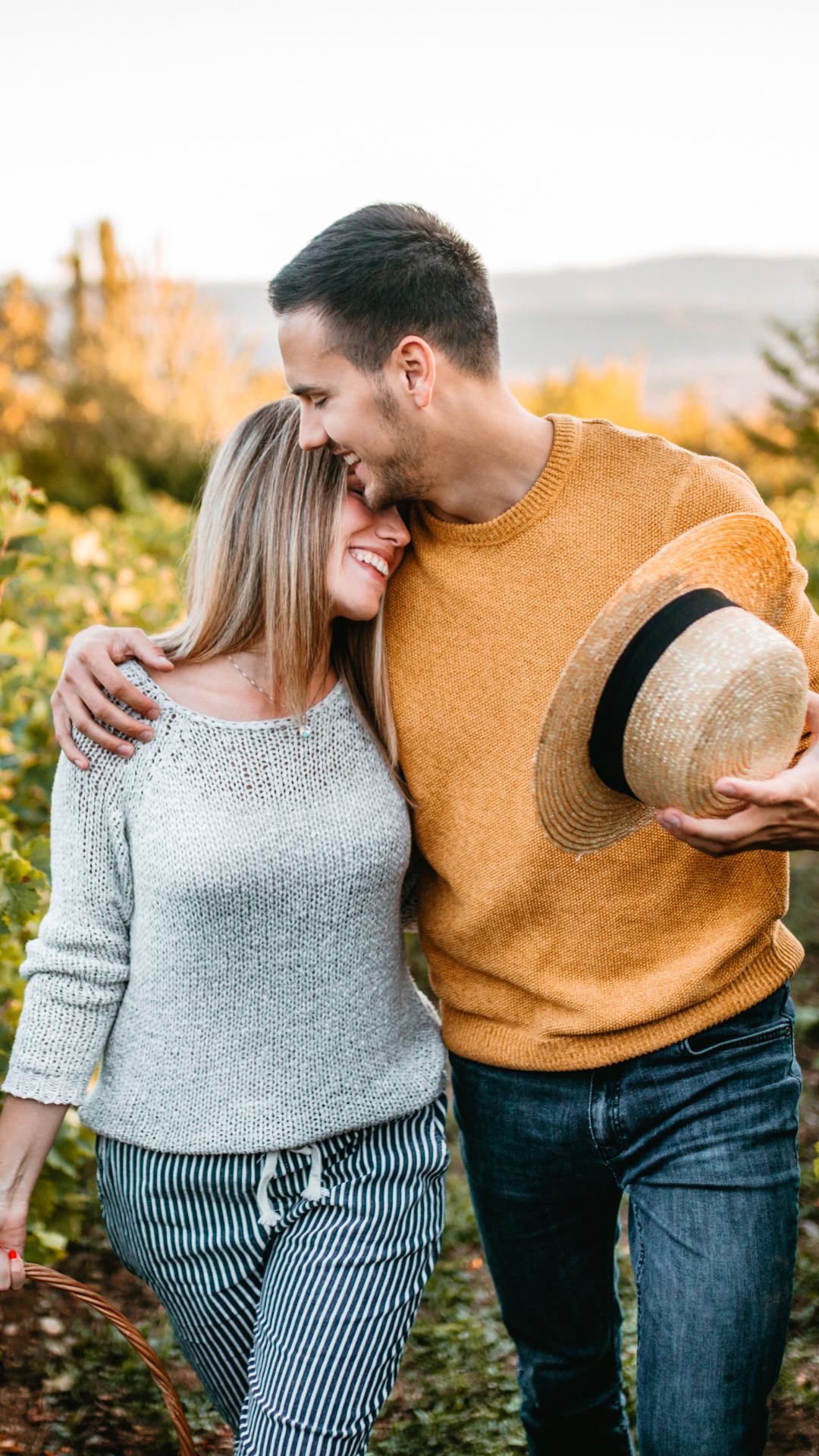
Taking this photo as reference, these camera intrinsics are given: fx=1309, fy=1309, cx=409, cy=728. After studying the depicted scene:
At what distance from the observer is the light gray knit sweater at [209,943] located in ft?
7.27

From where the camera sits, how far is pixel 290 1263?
86.7 inches

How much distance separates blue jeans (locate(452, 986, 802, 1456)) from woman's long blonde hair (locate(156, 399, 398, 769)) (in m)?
0.73

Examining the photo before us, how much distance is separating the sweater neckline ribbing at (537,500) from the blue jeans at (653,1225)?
0.95m

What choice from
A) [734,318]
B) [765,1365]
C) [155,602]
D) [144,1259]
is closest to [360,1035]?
[144,1259]

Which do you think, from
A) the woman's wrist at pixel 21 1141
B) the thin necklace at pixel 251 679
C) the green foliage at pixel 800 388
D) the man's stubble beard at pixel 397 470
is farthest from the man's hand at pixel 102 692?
the green foliage at pixel 800 388

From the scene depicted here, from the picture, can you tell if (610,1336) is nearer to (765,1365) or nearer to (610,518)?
(765,1365)

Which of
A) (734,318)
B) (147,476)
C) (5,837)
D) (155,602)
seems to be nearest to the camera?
(5,837)

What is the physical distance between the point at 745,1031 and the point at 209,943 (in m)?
0.93

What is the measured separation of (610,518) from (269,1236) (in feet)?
4.54

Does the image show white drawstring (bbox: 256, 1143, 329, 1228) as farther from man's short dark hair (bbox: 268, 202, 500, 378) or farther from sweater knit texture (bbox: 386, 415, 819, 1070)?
man's short dark hair (bbox: 268, 202, 500, 378)

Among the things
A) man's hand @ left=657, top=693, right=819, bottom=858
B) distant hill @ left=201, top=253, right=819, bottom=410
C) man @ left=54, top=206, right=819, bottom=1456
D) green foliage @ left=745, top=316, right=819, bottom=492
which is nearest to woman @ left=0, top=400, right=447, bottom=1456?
man @ left=54, top=206, right=819, bottom=1456

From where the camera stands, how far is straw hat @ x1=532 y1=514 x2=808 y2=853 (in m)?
1.85

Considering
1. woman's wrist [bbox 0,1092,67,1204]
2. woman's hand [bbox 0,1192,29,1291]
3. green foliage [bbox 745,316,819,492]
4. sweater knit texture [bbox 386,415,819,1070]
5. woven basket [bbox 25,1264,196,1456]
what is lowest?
green foliage [bbox 745,316,819,492]

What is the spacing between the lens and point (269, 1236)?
2.26 meters
